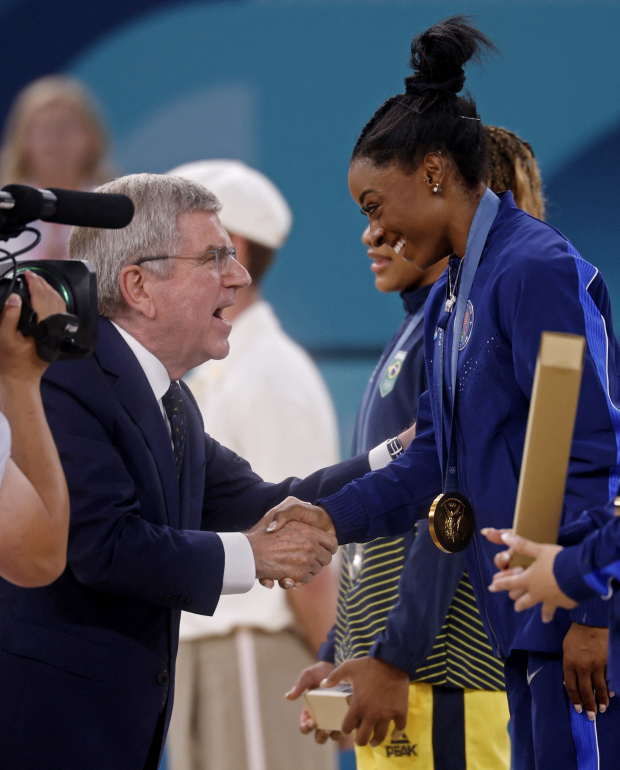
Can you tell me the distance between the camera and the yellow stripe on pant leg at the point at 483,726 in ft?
6.47

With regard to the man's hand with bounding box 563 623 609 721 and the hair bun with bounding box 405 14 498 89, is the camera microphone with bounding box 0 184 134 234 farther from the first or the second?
the man's hand with bounding box 563 623 609 721

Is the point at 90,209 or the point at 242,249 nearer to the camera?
the point at 90,209

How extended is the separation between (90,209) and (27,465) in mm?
360

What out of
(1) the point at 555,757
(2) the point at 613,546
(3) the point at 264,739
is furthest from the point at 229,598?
(2) the point at 613,546

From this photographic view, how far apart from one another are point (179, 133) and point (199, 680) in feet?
7.08

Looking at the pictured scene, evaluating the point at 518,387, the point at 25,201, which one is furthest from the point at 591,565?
the point at 25,201

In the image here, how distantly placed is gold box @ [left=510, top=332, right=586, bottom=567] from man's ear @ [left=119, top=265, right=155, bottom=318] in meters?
0.87

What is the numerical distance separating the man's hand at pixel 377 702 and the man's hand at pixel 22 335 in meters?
1.03

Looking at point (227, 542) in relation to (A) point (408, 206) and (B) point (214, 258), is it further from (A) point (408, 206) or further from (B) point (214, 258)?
(A) point (408, 206)

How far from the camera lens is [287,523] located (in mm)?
1870

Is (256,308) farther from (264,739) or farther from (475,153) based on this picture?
(475,153)

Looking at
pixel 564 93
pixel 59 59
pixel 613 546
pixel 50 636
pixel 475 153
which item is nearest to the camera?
pixel 613 546

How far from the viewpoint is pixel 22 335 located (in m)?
1.25

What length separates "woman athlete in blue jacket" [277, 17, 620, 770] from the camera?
1397mm
